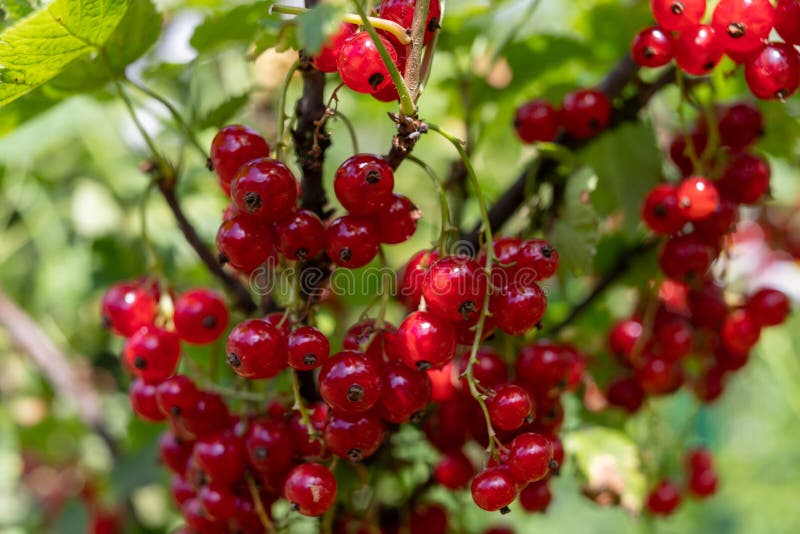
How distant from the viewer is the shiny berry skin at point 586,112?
93 centimetres

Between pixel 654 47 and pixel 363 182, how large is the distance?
1.17 ft

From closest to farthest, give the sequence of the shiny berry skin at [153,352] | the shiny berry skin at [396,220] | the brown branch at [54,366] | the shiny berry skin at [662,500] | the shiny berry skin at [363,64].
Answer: the shiny berry skin at [363,64], the shiny berry skin at [396,220], the shiny berry skin at [153,352], the shiny berry skin at [662,500], the brown branch at [54,366]

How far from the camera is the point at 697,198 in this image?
0.86 m

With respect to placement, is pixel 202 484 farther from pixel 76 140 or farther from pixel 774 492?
pixel 774 492

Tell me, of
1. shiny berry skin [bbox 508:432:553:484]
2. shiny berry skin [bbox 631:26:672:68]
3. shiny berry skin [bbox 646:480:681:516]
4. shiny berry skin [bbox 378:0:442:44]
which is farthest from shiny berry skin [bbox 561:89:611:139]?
shiny berry skin [bbox 646:480:681:516]

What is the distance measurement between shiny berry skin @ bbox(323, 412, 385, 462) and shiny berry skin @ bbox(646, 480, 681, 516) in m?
0.63

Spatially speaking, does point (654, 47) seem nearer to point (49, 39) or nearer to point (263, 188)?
point (263, 188)

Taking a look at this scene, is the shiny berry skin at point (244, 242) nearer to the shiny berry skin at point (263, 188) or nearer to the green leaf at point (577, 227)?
the shiny berry skin at point (263, 188)

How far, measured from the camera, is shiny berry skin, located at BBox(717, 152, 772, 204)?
935 millimetres

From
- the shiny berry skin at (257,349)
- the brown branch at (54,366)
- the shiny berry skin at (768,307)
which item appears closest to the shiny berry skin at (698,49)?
the shiny berry skin at (768,307)

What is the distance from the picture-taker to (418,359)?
660 mm

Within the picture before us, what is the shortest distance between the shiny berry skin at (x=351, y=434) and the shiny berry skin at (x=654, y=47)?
1.52 feet

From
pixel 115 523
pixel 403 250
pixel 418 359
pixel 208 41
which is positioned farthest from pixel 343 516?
pixel 403 250

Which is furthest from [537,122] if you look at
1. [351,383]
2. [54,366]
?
[54,366]
